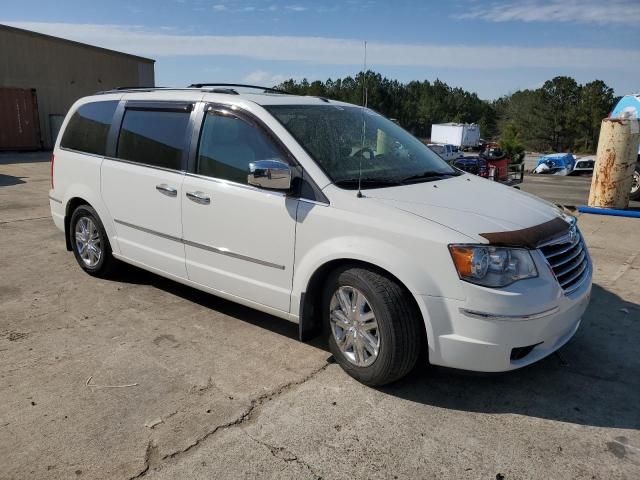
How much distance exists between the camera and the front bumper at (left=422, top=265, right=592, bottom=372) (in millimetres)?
2887

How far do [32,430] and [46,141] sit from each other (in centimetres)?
2598

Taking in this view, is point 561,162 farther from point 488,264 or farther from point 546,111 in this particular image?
point 546,111

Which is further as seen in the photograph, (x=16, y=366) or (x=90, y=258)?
(x=90, y=258)

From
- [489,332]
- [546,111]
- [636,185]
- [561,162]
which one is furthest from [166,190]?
[546,111]

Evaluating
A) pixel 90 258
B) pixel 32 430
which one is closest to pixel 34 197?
pixel 90 258

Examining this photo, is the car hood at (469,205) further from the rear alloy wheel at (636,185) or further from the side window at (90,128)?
the rear alloy wheel at (636,185)

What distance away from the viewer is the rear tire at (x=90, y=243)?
5.02m

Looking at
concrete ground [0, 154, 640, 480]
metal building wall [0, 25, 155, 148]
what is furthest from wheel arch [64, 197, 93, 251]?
metal building wall [0, 25, 155, 148]

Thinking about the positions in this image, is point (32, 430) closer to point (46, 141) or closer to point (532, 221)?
point (532, 221)

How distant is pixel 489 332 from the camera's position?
9.50ft

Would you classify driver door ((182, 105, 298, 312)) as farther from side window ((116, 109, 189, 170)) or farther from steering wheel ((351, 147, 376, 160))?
steering wheel ((351, 147, 376, 160))

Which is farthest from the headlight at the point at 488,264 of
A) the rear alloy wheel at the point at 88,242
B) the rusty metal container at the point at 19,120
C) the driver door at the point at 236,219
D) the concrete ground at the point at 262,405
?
the rusty metal container at the point at 19,120

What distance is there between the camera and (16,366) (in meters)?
3.49

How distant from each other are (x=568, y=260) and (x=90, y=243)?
13.8ft
